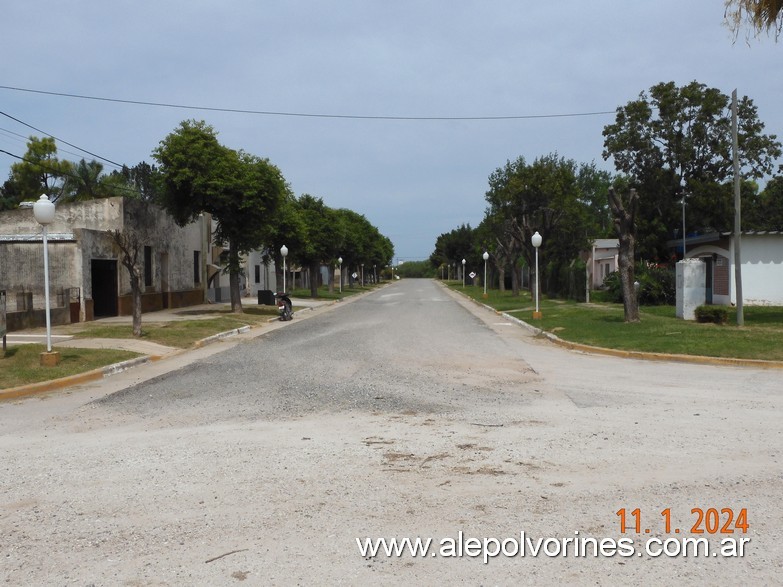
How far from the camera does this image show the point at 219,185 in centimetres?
2614

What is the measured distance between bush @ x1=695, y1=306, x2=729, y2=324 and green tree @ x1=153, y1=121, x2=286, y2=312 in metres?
16.1

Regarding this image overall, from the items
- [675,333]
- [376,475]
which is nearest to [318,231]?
[675,333]

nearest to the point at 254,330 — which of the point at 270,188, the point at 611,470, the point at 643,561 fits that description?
the point at 270,188

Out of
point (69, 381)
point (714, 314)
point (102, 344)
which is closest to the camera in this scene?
point (69, 381)

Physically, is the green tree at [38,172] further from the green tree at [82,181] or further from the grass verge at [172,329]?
the grass verge at [172,329]

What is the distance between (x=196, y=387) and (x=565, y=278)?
109ft

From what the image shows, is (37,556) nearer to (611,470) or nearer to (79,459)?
(79,459)

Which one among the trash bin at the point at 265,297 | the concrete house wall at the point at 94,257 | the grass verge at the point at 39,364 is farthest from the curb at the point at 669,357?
the trash bin at the point at 265,297

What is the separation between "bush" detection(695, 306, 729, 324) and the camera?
2044 centimetres

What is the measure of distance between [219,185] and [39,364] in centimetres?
1373

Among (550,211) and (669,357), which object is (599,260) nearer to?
(550,211)

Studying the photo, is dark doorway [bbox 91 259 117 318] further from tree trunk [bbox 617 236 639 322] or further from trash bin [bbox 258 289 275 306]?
tree trunk [bbox 617 236 639 322]

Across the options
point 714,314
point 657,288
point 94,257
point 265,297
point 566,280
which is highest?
point 94,257
